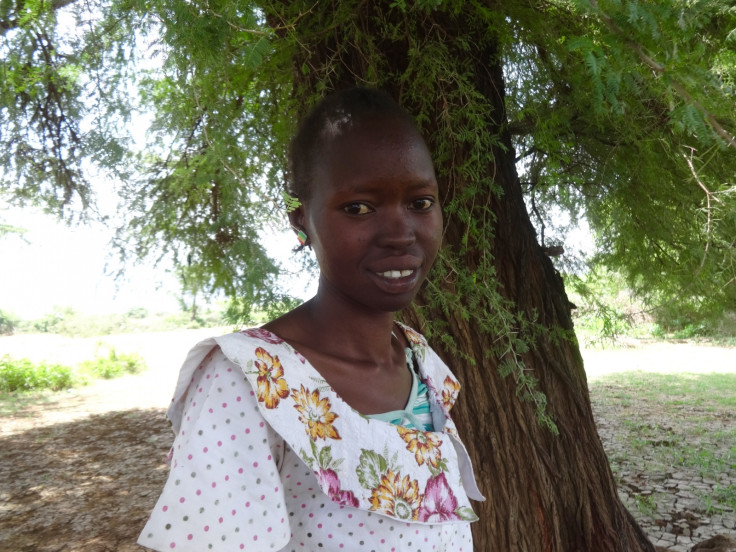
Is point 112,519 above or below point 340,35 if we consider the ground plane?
Answer: below

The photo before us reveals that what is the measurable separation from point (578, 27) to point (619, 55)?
1.08 metres

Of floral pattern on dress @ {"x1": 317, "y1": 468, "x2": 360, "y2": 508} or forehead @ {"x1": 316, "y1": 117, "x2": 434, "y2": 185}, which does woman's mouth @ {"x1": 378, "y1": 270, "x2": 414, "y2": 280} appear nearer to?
forehead @ {"x1": 316, "y1": 117, "x2": 434, "y2": 185}

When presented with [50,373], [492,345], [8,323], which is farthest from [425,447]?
[8,323]

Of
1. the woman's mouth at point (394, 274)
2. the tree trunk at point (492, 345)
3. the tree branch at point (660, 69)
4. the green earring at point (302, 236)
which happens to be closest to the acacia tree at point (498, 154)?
the tree trunk at point (492, 345)

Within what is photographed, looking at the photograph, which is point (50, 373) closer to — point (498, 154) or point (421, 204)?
point (498, 154)

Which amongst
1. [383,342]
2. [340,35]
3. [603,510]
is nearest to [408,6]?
[340,35]

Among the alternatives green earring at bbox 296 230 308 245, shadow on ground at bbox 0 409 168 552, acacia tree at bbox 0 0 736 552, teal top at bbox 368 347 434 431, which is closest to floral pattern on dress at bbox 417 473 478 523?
teal top at bbox 368 347 434 431

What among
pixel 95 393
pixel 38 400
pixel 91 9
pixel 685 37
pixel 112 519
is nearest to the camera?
pixel 685 37

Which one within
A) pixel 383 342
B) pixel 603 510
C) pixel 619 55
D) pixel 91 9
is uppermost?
pixel 91 9

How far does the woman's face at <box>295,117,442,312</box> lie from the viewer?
1.29 m

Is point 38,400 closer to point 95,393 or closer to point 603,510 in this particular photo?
point 95,393

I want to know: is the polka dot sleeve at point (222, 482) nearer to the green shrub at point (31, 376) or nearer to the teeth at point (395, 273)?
the teeth at point (395, 273)

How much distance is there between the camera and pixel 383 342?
1.49m

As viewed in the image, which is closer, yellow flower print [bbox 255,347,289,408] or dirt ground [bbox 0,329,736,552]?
yellow flower print [bbox 255,347,289,408]
